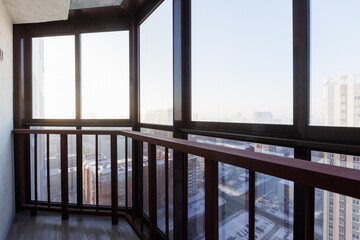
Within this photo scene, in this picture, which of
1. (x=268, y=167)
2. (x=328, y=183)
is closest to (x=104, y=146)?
(x=268, y=167)

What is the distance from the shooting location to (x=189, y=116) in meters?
1.70

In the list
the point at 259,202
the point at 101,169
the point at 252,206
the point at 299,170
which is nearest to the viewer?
the point at 299,170

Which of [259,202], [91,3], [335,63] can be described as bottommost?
[259,202]

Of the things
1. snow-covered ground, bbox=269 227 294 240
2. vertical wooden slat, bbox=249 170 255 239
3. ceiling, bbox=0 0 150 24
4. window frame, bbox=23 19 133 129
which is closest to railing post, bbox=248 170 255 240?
vertical wooden slat, bbox=249 170 255 239

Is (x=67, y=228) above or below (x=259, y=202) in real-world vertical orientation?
below

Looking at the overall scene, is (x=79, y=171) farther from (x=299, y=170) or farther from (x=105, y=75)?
(x=299, y=170)

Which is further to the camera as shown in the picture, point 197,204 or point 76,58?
point 76,58

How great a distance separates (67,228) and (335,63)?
2.56 meters

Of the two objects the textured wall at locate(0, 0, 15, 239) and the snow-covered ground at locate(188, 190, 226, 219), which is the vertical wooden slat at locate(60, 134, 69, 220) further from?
the snow-covered ground at locate(188, 190, 226, 219)

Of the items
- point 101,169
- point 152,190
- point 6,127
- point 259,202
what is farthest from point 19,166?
point 259,202

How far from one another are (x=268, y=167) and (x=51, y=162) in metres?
2.78

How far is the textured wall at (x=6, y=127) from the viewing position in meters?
2.03

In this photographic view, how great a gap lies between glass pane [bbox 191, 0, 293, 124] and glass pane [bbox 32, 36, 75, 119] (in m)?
1.82

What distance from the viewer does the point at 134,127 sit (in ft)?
8.37
